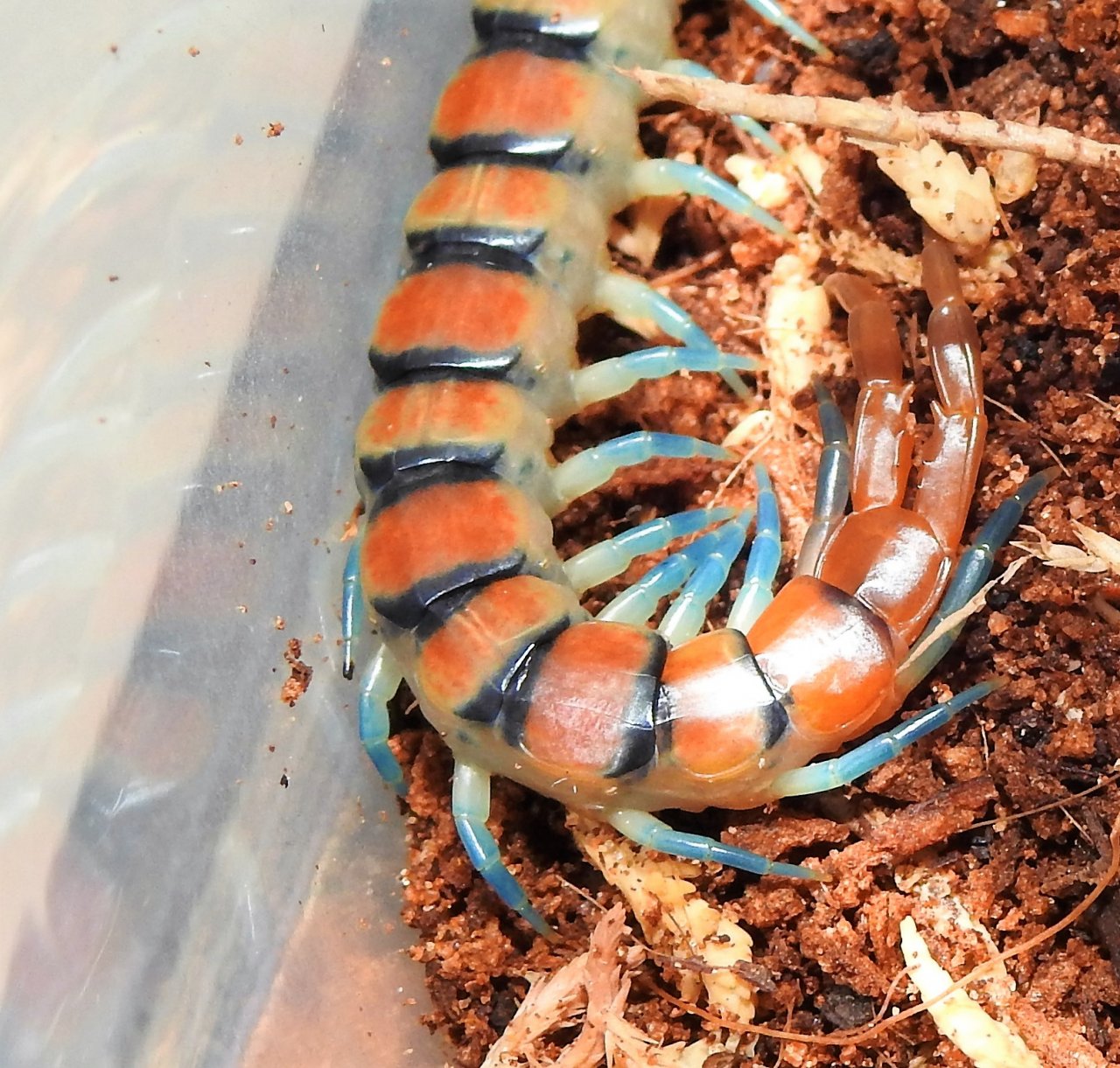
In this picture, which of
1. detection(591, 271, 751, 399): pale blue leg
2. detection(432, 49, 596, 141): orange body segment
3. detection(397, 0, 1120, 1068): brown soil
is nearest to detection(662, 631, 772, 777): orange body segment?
detection(397, 0, 1120, 1068): brown soil

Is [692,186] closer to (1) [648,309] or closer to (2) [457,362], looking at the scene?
(1) [648,309]

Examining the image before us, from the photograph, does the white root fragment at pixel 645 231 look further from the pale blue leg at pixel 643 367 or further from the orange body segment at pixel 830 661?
the orange body segment at pixel 830 661

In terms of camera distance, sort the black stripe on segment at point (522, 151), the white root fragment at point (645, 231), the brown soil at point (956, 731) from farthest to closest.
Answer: the white root fragment at point (645, 231), the black stripe on segment at point (522, 151), the brown soil at point (956, 731)

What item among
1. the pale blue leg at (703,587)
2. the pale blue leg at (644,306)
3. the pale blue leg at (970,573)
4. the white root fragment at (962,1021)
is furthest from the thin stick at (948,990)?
the pale blue leg at (644,306)

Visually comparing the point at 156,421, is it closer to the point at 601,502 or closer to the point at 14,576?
the point at 14,576

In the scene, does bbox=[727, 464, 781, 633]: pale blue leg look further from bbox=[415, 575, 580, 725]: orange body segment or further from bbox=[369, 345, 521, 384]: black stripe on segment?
bbox=[369, 345, 521, 384]: black stripe on segment

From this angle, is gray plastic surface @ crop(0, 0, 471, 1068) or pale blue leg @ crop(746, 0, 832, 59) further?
pale blue leg @ crop(746, 0, 832, 59)

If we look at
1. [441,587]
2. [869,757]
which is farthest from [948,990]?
[441,587]

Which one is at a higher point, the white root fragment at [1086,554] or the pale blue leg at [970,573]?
the white root fragment at [1086,554]
